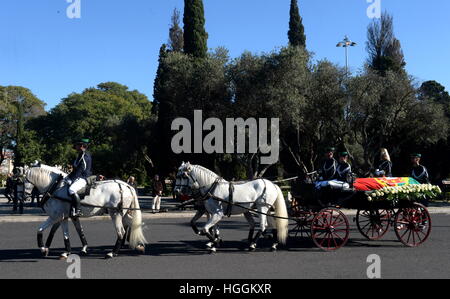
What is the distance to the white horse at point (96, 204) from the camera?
921cm

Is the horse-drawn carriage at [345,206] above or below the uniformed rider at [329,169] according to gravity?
below

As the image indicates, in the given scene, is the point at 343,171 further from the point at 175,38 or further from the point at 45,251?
the point at 175,38

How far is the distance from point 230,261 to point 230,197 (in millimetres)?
1668

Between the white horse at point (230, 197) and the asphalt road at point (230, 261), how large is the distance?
23.3 inches

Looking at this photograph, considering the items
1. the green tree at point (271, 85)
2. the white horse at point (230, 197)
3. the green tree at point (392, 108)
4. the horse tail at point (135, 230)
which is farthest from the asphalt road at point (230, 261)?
the green tree at point (392, 108)

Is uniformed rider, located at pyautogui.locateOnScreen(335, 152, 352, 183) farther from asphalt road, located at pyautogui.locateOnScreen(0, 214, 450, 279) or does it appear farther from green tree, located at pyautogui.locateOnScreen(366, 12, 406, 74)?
green tree, located at pyautogui.locateOnScreen(366, 12, 406, 74)

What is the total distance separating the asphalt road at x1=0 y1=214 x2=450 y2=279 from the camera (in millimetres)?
7586

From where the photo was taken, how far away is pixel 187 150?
3073 centimetres

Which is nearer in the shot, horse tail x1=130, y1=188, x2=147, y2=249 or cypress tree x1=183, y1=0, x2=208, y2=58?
horse tail x1=130, y1=188, x2=147, y2=249

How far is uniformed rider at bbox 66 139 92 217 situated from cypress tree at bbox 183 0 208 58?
868 inches

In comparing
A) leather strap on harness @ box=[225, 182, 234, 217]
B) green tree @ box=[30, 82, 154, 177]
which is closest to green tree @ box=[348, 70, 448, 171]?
leather strap on harness @ box=[225, 182, 234, 217]

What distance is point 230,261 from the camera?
28.6ft

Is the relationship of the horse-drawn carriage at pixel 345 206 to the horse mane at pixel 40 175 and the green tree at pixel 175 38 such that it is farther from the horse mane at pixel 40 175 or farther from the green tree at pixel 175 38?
the green tree at pixel 175 38

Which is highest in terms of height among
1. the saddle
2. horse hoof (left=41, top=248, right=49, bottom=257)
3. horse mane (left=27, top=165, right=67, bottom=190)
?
horse mane (left=27, top=165, right=67, bottom=190)
